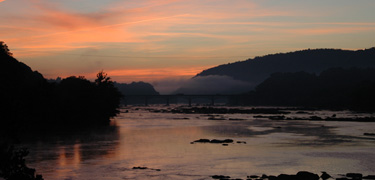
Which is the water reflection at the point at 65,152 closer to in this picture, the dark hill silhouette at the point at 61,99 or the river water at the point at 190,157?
the river water at the point at 190,157

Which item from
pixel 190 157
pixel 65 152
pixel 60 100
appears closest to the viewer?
pixel 190 157

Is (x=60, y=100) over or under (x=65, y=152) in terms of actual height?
over

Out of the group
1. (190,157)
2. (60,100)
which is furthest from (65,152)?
(60,100)

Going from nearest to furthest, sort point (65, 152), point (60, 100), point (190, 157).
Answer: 1. point (190, 157)
2. point (65, 152)
3. point (60, 100)

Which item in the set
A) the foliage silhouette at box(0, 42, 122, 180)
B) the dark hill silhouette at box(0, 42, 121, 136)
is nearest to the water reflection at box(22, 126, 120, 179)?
the foliage silhouette at box(0, 42, 122, 180)

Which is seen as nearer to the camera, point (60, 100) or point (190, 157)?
point (190, 157)

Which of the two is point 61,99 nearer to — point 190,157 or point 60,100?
point 60,100

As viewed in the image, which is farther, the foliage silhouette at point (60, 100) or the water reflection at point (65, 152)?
the foliage silhouette at point (60, 100)

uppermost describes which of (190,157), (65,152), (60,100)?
(60,100)

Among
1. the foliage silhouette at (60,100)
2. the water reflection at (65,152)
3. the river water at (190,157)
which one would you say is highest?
the foliage silhouette at (60,100)

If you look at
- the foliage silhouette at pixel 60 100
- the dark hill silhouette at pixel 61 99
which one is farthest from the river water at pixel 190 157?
the dark hill silhouette at pixel 61 99

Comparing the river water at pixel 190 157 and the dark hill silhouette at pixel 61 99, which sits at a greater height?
the dark hill silhouette at pixel 61 99

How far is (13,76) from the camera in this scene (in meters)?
91.5

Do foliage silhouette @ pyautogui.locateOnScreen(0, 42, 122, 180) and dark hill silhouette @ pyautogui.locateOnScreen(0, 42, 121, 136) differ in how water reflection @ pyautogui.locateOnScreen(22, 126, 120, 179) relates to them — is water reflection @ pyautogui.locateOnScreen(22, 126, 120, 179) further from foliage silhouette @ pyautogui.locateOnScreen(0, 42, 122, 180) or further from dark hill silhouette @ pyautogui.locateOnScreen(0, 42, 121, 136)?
dark hill silhouette @ pyautogui.locateOnScreen(0, 42, 121, 136)
